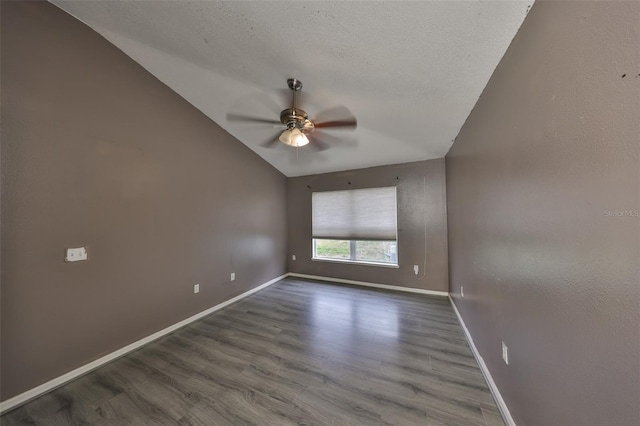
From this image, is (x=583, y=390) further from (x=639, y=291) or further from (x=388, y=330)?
(x=388, y=330)

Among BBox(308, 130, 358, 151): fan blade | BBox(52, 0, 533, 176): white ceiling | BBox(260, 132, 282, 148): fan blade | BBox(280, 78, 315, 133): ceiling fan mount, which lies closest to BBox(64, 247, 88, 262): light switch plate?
BBox(52, 0, 533, 176): white ceiling

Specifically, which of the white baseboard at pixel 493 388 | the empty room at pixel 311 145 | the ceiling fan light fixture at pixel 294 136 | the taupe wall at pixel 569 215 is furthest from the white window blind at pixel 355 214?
the taupe wall at pixel 569 215

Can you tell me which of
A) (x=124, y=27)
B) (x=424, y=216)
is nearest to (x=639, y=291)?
(x=424, y=216)

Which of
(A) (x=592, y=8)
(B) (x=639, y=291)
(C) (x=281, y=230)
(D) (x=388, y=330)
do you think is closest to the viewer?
(B) (x=639, y=291)

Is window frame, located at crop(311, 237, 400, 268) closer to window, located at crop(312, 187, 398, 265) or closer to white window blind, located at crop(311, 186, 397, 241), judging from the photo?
window, located at crop(312, 187, 398, 265)

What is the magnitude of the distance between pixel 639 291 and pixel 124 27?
3493mm

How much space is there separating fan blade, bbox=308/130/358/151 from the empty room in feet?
0.10

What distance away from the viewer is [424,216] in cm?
366

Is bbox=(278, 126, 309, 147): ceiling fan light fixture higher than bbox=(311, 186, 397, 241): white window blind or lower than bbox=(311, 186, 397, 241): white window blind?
higher

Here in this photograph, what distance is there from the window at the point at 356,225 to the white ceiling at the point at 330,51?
Result: 1.46 metres

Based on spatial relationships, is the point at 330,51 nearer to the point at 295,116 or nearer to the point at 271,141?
the point at 295,116

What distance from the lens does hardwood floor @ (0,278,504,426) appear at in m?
1.46

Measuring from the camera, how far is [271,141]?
336 centimetres

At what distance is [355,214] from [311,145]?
1.62 meters
